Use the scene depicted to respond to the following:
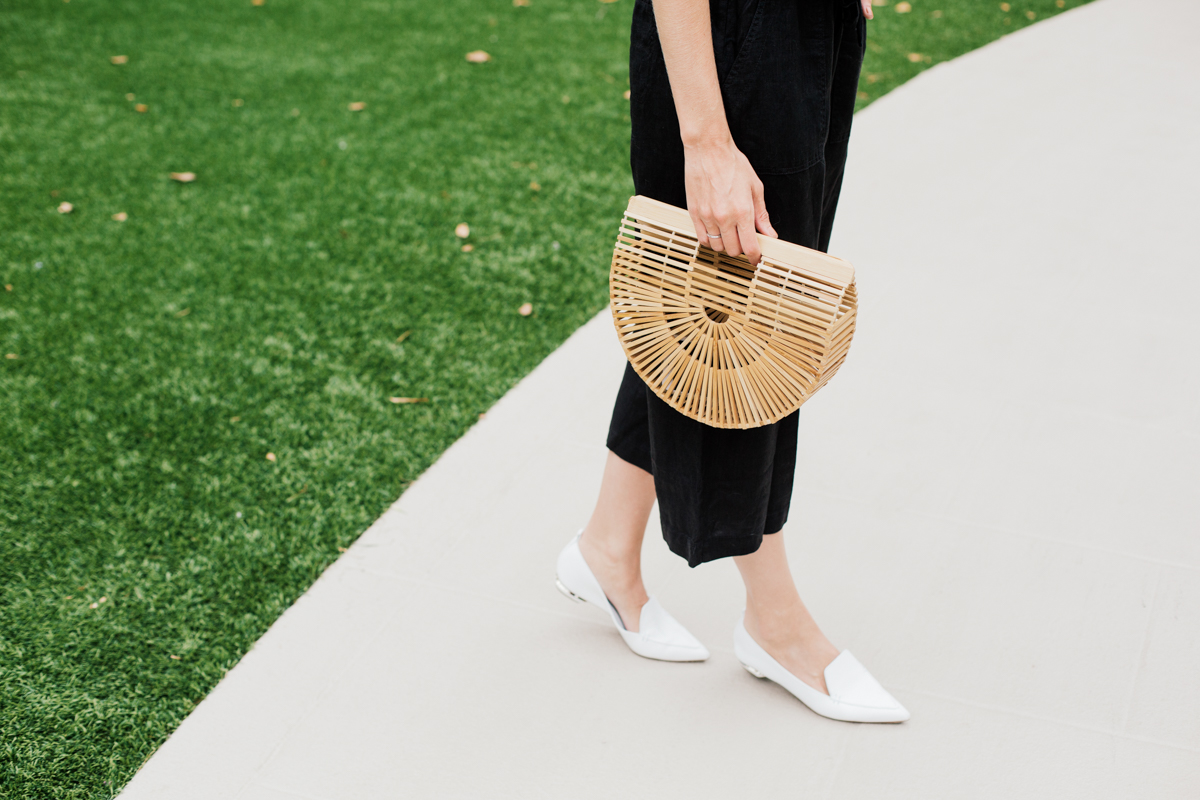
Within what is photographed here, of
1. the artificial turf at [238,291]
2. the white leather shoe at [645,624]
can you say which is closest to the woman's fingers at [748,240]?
the white leather shoe at [645,624]

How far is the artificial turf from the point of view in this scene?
1.98m

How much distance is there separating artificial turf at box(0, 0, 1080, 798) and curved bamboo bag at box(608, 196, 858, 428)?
1.11 m

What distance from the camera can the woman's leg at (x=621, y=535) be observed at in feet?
5.78

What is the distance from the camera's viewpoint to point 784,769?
1.66 m

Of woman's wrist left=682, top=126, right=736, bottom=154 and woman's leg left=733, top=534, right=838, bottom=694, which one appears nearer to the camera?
woman's wrist left=682, top=126, right=736, bottom=154

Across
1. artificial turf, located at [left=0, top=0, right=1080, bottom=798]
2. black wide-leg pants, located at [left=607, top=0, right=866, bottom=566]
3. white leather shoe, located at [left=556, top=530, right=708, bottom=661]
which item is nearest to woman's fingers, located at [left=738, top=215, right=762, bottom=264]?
black wide-leg pants, located at [left=607, top=0, right=866, bottom=566]

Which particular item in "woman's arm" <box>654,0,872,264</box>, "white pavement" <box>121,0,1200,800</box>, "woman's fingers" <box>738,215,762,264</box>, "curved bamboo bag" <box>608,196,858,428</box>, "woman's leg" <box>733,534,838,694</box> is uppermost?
"woman's arm" <box>654,0,872,264</box>

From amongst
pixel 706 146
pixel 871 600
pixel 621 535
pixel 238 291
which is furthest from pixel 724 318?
pixel 238 291

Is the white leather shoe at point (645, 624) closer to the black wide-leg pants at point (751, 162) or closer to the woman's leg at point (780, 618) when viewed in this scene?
the woman's leg at point (780, 618)

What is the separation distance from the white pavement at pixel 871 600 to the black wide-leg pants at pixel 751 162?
0.40 meters

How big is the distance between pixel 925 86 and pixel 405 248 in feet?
9.72

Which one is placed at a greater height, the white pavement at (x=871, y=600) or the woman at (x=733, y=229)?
the woman at (x=733, y=229)

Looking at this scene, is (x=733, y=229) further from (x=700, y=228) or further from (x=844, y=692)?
(x=844, y=692)

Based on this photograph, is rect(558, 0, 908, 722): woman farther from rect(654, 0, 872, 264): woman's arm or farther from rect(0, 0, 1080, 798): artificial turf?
rect(0, 0, 1080, 798): artificial turf
